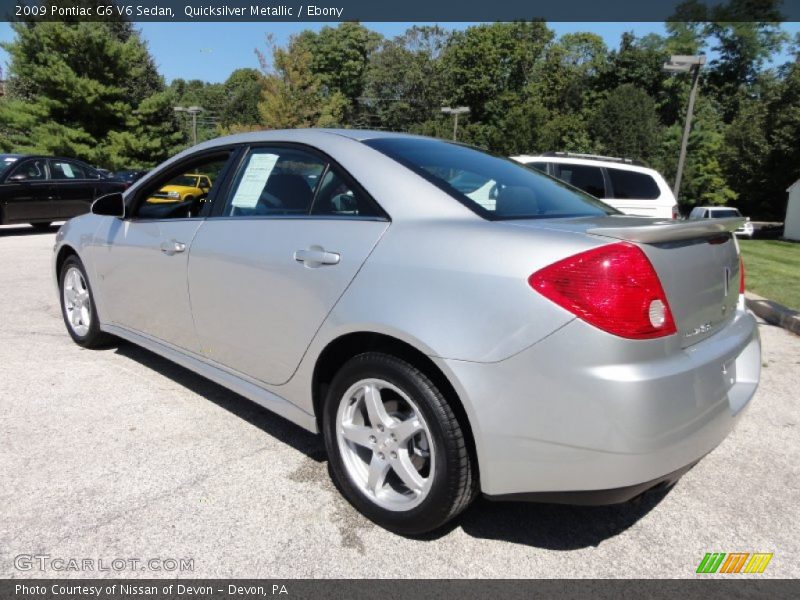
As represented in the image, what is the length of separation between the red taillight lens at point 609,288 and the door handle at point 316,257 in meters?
0.87

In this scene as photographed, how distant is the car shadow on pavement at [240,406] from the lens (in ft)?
10.4

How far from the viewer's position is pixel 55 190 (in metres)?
12.9

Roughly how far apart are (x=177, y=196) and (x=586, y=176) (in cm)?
732

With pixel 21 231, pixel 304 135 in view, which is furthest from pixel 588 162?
pixel 21 231

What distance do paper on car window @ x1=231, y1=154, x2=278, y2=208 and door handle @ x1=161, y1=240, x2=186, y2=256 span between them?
15.8 inches

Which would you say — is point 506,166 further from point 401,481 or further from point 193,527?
point 193,527

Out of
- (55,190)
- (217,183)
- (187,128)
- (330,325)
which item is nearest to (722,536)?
(330,325)

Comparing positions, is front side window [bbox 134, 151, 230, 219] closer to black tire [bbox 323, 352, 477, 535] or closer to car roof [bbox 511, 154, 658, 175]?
black tire [bbox 323, 352, 477, 535]

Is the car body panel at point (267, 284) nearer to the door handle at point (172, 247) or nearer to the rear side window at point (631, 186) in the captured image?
the door handle at point (172, 247)

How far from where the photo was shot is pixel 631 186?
9.85 meters

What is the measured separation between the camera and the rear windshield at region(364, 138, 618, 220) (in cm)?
246

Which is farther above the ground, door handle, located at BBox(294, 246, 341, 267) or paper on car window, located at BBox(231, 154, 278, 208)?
paper on car window, located at BBox(231, 154, 278, 208)

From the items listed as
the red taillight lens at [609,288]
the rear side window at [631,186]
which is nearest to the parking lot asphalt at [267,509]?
the red taillight lens at [609,288]

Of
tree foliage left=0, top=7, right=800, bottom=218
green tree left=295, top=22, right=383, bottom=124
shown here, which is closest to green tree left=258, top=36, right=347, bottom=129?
tree foliage left=0, top=7, right=800, bottom=218
